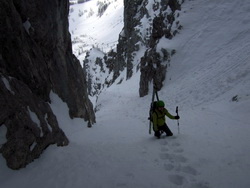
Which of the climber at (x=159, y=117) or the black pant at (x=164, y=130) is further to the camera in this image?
the black pant at (x=164, y=130)

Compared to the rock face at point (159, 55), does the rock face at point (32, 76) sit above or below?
above

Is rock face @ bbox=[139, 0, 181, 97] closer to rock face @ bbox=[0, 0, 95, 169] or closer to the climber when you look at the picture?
rock face @ bbox=[0, 0, 95, 169]

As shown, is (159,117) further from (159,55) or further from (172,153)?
(159,55)

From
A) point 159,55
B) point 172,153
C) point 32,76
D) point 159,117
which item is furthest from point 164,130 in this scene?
point 159,55

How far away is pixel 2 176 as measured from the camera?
6695mm

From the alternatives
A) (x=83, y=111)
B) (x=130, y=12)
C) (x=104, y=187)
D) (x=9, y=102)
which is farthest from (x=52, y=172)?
(x=130, y=12)

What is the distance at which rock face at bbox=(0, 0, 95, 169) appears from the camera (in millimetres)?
7379

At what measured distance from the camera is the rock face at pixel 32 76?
7379 millimetres

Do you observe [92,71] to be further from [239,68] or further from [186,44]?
[239,68]

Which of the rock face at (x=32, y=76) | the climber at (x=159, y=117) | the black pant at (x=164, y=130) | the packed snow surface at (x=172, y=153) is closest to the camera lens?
the packed snow surface at (x=172, y=153)

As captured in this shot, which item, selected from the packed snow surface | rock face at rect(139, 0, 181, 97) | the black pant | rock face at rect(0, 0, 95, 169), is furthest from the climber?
rock face at rect(139, 0, 181, 97)

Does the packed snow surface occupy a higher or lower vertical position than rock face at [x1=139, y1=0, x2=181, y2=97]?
higher

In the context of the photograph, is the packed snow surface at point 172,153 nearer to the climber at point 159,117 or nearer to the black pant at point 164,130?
the black pant at point 164,130

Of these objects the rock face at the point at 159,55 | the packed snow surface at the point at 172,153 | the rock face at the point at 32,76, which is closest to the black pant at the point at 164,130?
the packed snow surface at the point at 172,153
